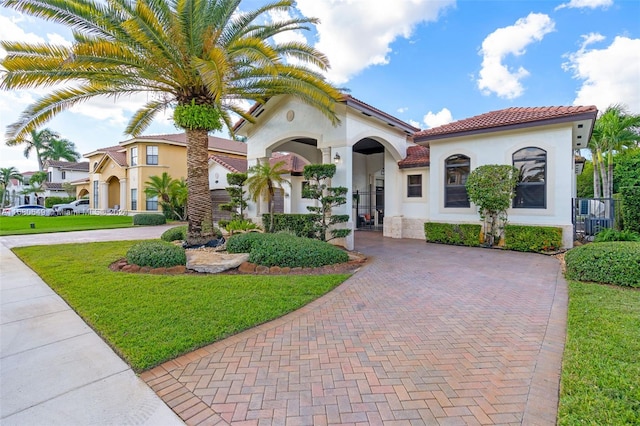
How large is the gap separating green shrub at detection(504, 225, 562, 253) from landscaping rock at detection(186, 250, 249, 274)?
9.39 m

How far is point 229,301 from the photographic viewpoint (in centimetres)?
549

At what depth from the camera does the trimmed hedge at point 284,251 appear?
26.4 feet

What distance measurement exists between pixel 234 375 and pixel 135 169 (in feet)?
99.2

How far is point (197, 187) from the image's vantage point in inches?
390

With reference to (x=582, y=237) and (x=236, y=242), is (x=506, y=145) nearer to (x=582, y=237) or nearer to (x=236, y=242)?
(x=582, y=237)

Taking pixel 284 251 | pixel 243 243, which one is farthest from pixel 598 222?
pixel 243 243

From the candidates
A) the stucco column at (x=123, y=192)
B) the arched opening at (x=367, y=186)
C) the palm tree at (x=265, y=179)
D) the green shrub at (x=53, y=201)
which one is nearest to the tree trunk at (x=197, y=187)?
the palm tree at (x=265, y=179)

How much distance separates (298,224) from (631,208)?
37.4 feet

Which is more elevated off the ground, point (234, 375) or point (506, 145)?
point (506, 145)

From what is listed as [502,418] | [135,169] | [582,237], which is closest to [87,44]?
[502,418]

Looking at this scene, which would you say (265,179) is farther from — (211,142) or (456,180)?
(211,142)

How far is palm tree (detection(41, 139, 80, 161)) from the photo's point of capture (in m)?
51.6

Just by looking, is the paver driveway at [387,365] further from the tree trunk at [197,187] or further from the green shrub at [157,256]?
the tree trunk at [197,187]

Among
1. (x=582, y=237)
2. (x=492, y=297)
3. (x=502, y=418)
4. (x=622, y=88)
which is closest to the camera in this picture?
(x=502, y=418)
